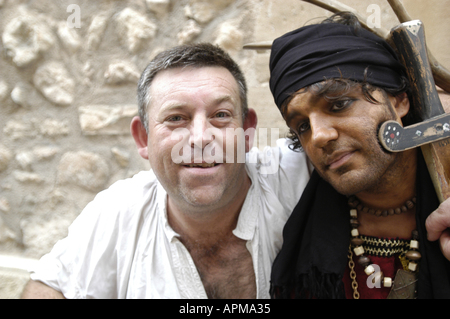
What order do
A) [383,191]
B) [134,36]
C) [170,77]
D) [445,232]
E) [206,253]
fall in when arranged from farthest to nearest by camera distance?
[134,36]
[206,253]
[170,77]
[383,191]
[445,232]

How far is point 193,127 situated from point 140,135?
1.29ft

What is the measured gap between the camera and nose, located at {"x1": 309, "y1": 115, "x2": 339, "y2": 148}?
96 cm

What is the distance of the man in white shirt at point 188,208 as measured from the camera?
122cm

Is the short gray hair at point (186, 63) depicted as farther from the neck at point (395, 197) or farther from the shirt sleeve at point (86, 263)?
the neck at point (395, 197)

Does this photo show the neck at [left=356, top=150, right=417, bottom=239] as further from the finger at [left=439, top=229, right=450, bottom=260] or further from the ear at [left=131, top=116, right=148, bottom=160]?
the ear at [left=131, top=116, right=148, bottom=160]

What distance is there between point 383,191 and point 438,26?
0.97m

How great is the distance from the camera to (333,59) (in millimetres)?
986

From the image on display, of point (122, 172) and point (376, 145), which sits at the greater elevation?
point (122, 172)

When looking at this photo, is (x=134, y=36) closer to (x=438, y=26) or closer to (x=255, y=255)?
(x=255, y=255)

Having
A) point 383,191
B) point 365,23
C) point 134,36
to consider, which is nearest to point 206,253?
point 383,191

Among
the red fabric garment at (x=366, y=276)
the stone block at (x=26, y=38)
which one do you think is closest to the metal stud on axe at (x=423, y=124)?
the red fabric garment at (x=366, y=276)

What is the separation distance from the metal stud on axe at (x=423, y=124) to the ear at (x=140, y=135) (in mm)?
1017

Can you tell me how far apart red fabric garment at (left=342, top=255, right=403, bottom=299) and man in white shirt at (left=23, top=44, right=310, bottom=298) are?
32 cm
